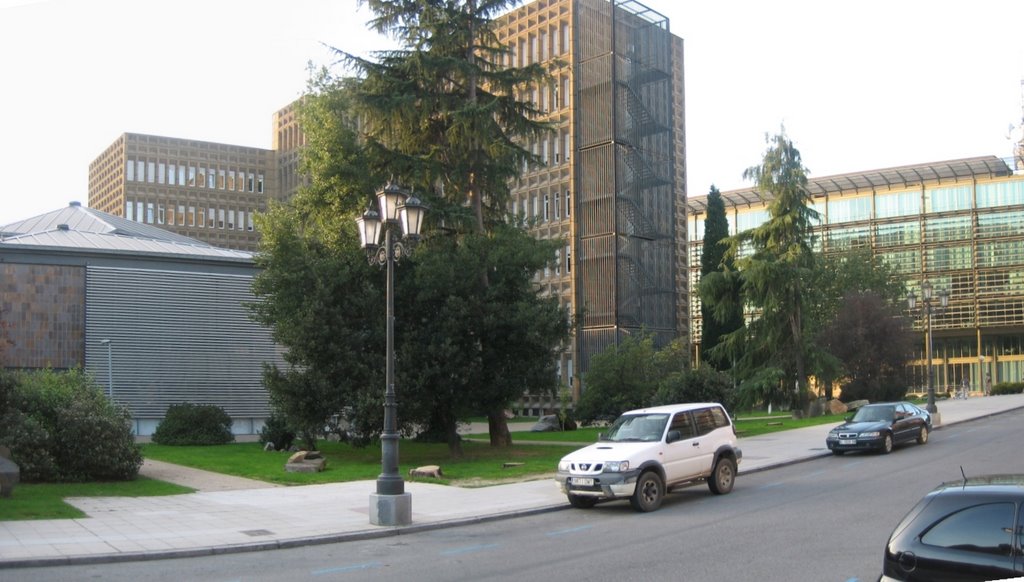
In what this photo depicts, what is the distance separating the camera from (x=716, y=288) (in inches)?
1857

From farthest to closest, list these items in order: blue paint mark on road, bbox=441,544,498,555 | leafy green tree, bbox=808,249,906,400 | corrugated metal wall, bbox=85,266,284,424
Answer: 1. leafy green tree, bbox=808,249,906,400
2. corrugated metal wall, bbox=85,266,284,424
3. blue paint mark on road, bbox=441,544,498,555

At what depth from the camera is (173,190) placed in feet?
359

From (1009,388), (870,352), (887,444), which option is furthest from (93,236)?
(1009,388)

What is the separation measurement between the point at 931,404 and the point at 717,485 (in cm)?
2418

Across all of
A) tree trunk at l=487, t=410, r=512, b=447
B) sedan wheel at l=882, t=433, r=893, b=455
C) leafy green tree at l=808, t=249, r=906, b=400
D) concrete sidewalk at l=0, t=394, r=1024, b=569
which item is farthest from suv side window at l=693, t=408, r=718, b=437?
leafy green tree at l=808, t=249, r=906, b=400

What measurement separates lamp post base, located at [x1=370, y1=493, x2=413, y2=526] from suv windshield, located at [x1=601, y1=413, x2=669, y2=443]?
453 centimetres

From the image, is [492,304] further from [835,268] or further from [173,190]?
[173,190]

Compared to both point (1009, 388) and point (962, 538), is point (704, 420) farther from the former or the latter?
point (1009, 388)

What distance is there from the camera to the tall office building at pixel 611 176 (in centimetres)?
6025

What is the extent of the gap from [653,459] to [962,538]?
34.6ft

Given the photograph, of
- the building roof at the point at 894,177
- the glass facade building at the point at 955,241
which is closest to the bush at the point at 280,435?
the building roof at the point at 894,177

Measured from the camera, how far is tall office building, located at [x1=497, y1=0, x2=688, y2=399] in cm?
6025

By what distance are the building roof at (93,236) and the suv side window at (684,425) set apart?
26648 mm

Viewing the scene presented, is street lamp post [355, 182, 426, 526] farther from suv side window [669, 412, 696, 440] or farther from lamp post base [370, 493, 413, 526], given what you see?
suv side window [669, 412, 696, 440]
